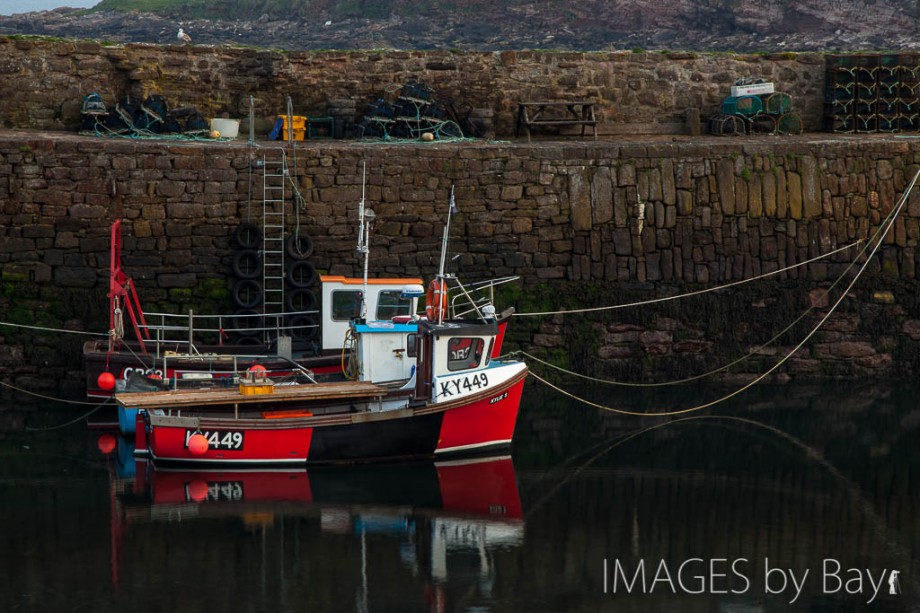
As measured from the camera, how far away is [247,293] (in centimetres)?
1956

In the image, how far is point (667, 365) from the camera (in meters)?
20.3

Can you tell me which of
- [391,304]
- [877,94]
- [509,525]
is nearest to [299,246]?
[391,304]

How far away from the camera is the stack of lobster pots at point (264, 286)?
63.5ft

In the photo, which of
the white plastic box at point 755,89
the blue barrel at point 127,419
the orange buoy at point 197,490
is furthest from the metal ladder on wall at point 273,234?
the white plastic box at point 755,89

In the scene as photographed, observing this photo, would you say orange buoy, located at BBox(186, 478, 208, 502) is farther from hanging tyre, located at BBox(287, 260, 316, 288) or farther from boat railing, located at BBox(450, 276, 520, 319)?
boat railing, located at BBox(450, 276, 520, 319)

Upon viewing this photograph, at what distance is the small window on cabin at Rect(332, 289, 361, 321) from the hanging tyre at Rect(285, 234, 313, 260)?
1.53m

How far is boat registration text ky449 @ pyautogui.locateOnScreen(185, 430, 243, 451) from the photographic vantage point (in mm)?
15797

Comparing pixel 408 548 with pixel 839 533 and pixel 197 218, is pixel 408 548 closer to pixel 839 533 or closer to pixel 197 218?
pixel 839 533

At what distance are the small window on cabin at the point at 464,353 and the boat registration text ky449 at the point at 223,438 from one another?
7.92ft

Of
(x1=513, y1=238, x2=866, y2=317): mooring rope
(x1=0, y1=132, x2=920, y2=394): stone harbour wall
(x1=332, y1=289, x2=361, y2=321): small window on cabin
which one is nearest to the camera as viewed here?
(x1=332, y1=289, x2=361, y2=321): small window on cabin

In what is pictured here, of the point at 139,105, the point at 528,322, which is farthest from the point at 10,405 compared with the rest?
the point at 528,322

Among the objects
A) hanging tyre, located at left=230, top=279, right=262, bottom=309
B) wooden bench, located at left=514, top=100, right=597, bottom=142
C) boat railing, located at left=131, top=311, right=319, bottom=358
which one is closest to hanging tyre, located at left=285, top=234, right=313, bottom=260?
hanging tyre, located at left=230, top=279, right=262, bottom=309

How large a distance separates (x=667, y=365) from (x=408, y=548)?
294 inches

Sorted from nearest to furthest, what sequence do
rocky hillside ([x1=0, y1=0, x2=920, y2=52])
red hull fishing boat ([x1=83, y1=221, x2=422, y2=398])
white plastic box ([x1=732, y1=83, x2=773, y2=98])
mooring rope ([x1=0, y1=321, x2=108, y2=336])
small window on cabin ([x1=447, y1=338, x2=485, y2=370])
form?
1. small window on cabin ([x1=447, y1=338, x2=485, y2=370])
2. red hull fishing boat ([x1=83, y1=221, x2=422, y2=398])
3. mooring rope ([x1=0, y1=321, x2=108, y2=336])
4. white plastic box ([x1=732, y1=83, x2=773, y2=98])
5. rocky hillside ([x1=0, y1=0, x2=920, y2=52])
